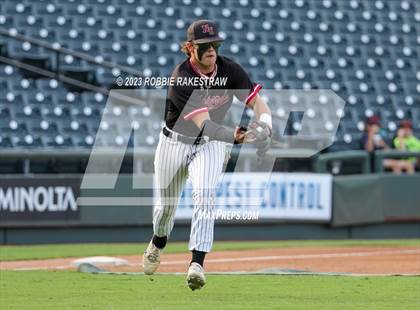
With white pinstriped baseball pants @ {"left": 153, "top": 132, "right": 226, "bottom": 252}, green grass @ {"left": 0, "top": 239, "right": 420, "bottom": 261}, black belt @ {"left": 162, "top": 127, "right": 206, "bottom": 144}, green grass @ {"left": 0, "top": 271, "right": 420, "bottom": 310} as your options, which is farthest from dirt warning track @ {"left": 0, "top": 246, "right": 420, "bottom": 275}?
black belt @ {"left": 162, "top": 127, "right": 206, "bottom": 144}

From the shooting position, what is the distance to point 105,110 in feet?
57.8

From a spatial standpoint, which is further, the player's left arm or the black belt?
the black belt

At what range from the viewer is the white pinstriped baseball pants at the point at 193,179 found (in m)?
7.71

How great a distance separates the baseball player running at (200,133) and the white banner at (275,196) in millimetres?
7027

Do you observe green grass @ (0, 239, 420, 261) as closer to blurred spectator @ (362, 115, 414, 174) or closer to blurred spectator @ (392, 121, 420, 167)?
blurred spectator @ (362, 115, 414, 174)

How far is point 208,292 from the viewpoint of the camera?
829 centimetres

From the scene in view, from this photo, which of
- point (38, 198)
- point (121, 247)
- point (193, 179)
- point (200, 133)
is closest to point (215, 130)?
point (200, 133)

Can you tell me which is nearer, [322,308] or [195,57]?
[322,308]

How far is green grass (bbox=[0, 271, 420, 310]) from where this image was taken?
739 centimetres

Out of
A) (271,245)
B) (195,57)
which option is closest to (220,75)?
(195,57)

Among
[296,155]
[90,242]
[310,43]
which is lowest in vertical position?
[90,242]

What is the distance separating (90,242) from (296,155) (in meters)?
3.38

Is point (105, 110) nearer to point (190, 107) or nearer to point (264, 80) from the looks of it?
point (264, 80)

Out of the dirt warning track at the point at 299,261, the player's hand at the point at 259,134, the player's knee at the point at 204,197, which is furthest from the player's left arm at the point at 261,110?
the dirt warning track at the point at 299,261
